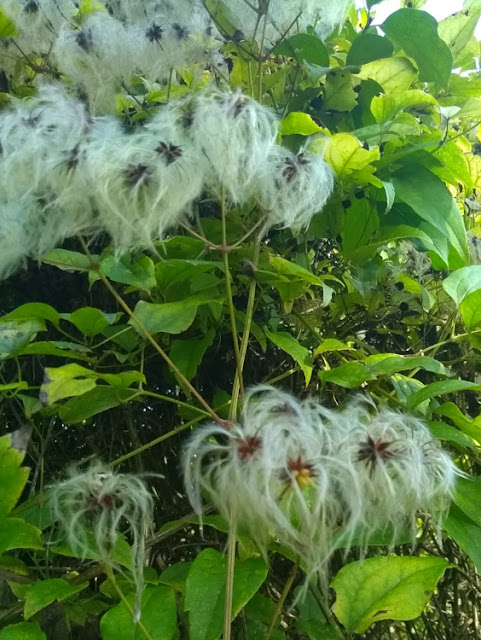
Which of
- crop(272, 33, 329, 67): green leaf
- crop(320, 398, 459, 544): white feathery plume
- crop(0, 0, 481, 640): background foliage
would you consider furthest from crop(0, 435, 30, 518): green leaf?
crop(272, 33, 329, 67): green leaf

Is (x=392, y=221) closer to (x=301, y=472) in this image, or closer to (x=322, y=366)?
(x=322, y=366)

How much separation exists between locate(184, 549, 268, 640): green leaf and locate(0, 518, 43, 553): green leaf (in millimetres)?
121

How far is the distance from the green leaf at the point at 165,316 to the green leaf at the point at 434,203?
0.27m

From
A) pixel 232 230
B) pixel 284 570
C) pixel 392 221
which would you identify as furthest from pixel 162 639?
pixel 392 221

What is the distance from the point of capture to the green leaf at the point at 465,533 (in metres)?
0.48

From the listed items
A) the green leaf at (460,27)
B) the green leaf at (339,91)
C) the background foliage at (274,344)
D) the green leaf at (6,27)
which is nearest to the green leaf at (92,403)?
the background foliage at (274,344)

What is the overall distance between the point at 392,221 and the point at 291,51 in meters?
0.24

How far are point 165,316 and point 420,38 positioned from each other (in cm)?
44

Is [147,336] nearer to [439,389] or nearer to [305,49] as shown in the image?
[439,389]

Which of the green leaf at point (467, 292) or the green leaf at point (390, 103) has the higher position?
the green leaf at point (390, 103)

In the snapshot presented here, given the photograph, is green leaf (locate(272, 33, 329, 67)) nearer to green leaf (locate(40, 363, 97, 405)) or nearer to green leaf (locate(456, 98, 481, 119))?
green leaf (locate(456, 98, 481, 119))

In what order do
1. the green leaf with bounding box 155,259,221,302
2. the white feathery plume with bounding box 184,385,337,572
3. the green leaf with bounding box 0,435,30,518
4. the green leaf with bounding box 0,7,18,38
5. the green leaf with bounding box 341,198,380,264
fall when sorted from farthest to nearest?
the green leaf with bounding box 0,7,18,38
the green leaf with bounding box 341,198,380,264
the green leaf with bounding box 155,259,221,302
the green leaf with bounding box 0,435,30,518
the white feathery plume with bounding box 184,385,337,572

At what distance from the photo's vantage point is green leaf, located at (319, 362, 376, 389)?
0.54 metres

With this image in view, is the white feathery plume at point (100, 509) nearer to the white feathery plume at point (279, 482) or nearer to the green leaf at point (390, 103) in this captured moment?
the white feathery plume at point (279, 482)
